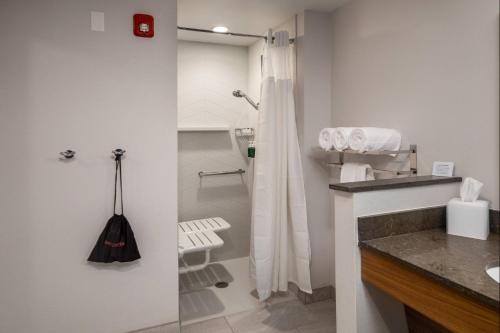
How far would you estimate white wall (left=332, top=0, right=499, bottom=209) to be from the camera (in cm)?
150

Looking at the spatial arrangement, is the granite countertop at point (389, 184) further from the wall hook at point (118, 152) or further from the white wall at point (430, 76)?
the wall hook at point (118, 152)

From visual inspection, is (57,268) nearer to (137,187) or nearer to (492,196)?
(137,187)

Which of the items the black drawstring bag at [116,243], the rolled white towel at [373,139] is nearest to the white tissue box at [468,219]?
the rolled white towel at [373,139]

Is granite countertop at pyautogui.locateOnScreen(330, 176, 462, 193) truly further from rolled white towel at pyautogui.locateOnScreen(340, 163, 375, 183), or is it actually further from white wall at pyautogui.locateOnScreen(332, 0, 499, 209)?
rolled white towel at pyautogui.locateOnScreen(340, 163, 375, 183)

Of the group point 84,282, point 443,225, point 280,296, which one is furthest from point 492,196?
point 84,282

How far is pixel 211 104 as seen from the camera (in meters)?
3.27

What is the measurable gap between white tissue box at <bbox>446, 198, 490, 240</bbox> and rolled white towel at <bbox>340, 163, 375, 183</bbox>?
0.59 metres

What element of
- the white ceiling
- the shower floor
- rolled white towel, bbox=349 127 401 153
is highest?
the white ceiling

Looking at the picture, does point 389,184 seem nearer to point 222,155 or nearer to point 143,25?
point 143,25

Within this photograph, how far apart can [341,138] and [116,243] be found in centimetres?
145

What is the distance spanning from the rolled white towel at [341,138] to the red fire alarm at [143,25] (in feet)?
4.17

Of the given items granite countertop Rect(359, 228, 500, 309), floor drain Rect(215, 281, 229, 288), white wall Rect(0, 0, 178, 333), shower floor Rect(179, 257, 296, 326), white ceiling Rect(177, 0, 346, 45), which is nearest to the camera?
granite countertop Rect(359, 228, 500, 309)

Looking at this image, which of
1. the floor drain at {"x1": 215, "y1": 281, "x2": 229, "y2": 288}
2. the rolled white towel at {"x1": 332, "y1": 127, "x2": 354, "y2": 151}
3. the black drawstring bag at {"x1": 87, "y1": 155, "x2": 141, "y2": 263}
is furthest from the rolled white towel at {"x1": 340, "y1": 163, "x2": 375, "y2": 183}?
the floor drain at {"x1": 215, "y1": 281, "x2": 229, "y2": 288}

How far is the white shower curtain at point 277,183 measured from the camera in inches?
92.8
